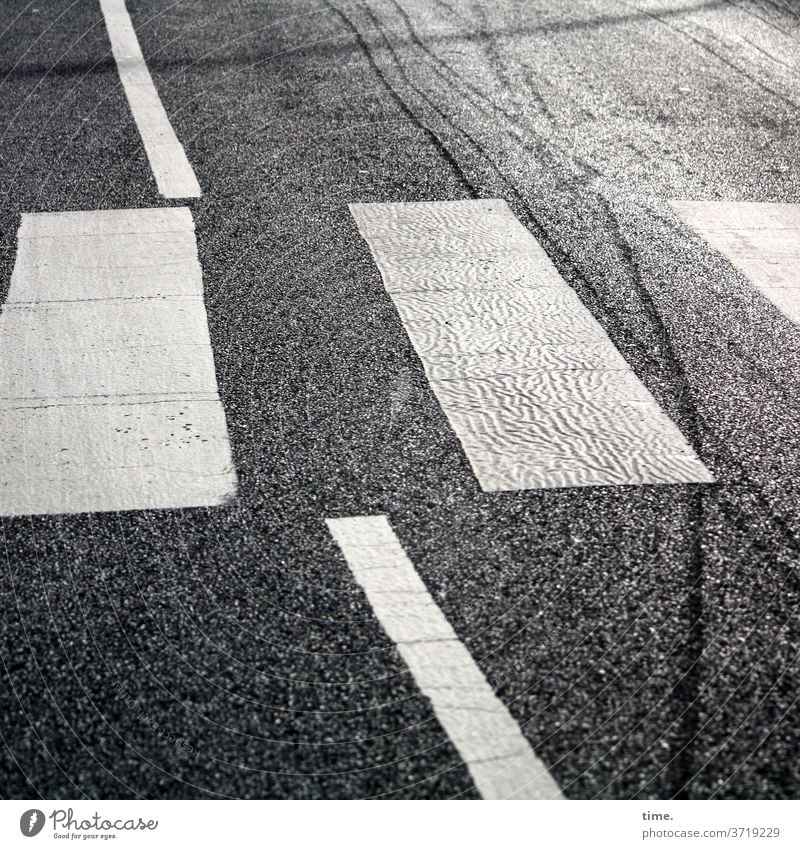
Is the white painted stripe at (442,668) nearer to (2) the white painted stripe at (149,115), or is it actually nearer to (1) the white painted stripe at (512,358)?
(1) the white painted stripe at (512,358)

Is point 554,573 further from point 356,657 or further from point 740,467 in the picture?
point 740,467

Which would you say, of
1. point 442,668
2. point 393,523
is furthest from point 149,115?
point 442,668

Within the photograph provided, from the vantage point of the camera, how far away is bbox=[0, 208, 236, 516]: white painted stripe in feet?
10.4

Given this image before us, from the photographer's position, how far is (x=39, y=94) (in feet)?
21.4

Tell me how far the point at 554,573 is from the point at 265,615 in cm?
77

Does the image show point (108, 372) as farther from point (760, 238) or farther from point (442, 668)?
point (760, 238)

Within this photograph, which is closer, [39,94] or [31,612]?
[31,612]

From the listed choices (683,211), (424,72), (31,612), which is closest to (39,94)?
(424,72)

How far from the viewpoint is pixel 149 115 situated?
6.21 metres

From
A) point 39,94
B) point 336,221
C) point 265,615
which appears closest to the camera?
point 265,615

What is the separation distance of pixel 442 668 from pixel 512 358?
5.36 ft

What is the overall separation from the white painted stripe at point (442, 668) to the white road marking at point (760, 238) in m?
2.25
